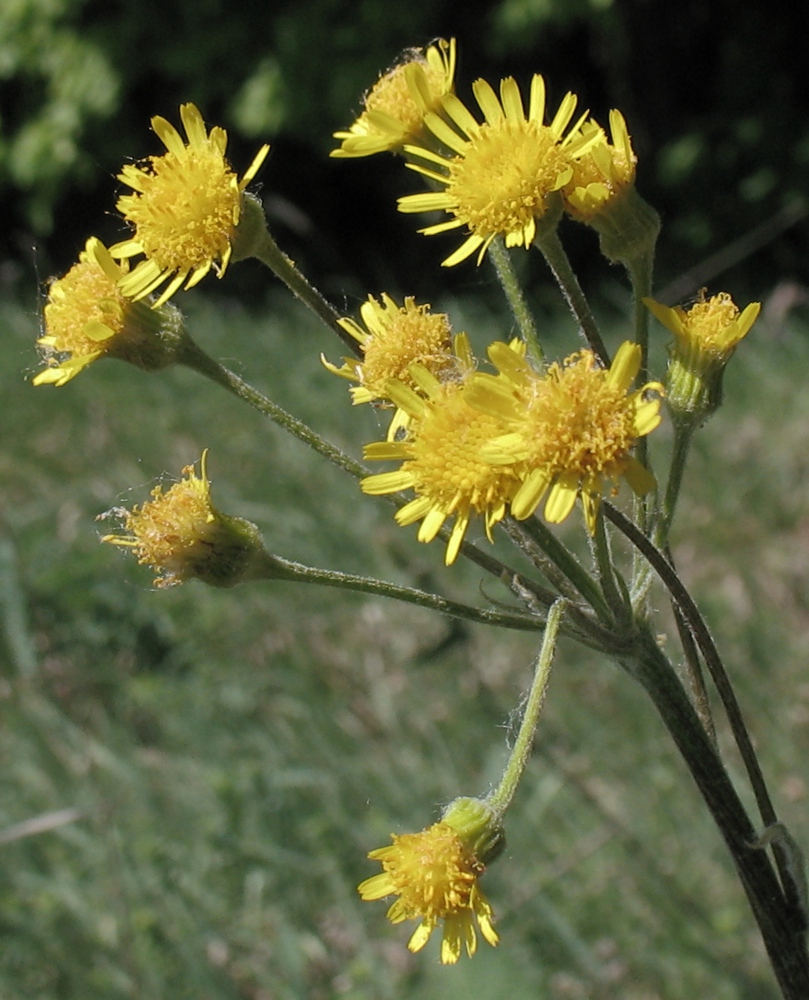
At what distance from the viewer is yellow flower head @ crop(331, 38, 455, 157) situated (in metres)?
1.75

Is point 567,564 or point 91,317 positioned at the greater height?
point 91,317

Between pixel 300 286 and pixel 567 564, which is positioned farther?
pixel 300 286

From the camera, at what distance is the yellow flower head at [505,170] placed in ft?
5.15

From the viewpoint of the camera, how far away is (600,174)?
5.39 ft

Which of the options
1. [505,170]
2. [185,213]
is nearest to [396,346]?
[505,170]

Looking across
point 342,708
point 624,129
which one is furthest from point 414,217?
point 624,129

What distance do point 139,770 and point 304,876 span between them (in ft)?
1.93

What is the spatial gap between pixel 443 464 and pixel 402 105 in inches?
28.2

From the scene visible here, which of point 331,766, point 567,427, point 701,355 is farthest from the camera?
point 331,766

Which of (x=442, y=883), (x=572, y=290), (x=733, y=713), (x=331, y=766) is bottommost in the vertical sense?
(x=331, y=766)

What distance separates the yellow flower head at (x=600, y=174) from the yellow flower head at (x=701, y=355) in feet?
0.67

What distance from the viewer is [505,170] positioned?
5.18ft

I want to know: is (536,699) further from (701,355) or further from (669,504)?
(701,355)

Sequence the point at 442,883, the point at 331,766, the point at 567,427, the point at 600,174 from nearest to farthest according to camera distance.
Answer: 1. the point at 567,427
2. the point at 442,883
3. the point at 600,174
4. the point at 331,766
